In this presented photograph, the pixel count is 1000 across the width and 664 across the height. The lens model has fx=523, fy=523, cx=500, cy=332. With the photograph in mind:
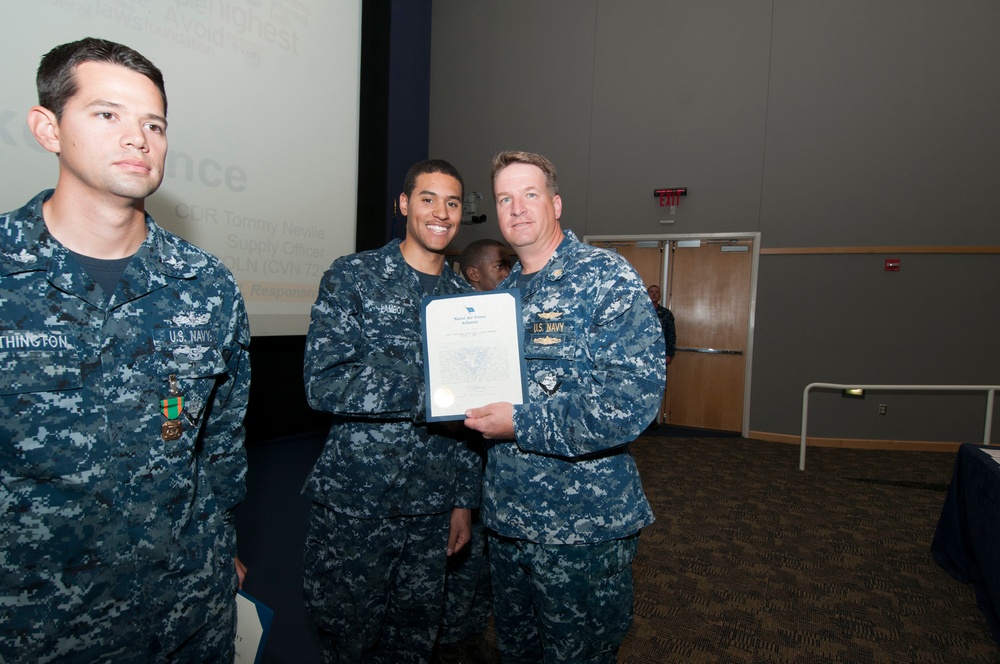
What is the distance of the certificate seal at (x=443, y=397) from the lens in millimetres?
1304

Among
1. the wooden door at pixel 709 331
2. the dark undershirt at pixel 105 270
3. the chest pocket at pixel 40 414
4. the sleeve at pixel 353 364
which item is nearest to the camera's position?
the chest pocket at pixel 40 414

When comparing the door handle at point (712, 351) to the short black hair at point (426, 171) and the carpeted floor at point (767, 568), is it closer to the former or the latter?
the carpeted floor at point (767, 568)

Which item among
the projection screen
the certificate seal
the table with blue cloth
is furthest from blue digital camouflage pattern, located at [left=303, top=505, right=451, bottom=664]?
the table with blue cloth

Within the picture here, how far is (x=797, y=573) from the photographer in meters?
2.76

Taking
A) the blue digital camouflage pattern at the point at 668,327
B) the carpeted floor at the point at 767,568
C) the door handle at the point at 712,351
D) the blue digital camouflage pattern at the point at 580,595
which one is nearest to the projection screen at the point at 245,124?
the carpeted floor at the point at 767,568

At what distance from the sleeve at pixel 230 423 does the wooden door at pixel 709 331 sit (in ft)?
19.0

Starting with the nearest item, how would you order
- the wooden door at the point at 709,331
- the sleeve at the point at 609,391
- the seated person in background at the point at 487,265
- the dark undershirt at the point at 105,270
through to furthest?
1. the dark undershirt at the point at 105,270
2. the sleeve at the point at 609,391
3. the seated person in background at the point at 487,265
4. the wooden door at the point at 709,331

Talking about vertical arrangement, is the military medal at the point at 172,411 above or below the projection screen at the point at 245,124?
below

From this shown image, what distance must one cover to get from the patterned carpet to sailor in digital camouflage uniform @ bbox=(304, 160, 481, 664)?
3.22ft

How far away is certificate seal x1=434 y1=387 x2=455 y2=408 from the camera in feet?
4.28

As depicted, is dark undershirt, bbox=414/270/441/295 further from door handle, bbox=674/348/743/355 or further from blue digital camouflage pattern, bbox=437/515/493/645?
door handle, bbox=674/348/743/355

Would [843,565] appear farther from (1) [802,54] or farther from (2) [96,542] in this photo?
(1) [802,54]

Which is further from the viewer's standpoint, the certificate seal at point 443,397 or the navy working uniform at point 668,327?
the navy working uniform at point 668,327

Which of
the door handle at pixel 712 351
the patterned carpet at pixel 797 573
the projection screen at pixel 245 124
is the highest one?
the projection screen at pixel 245 124
